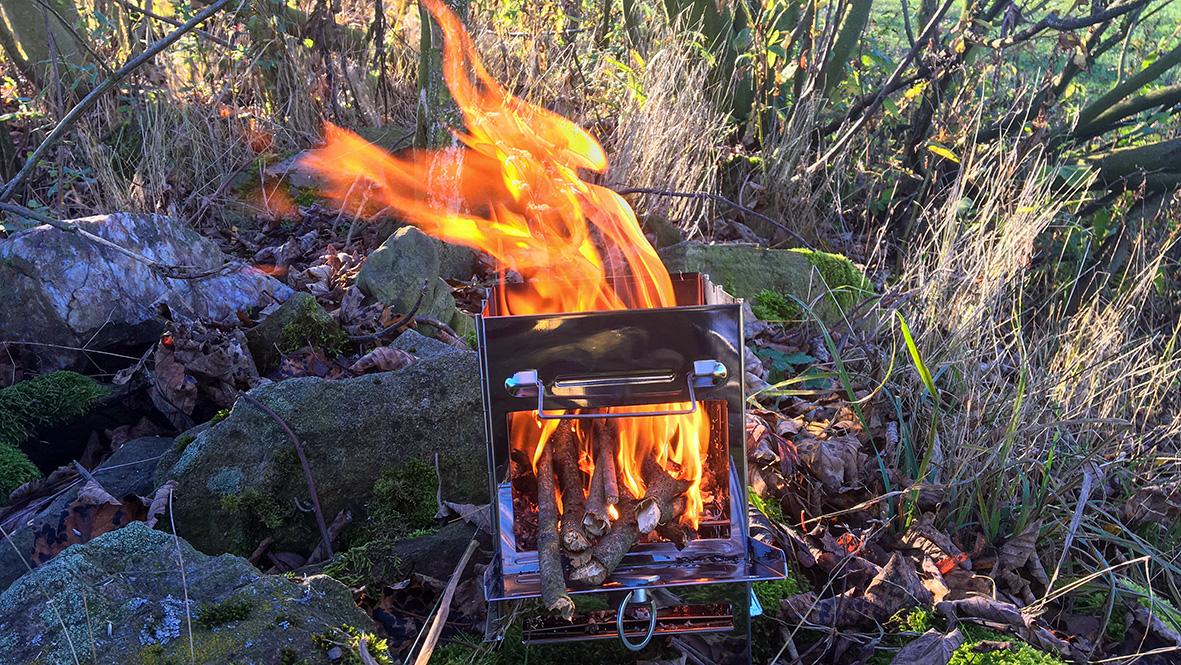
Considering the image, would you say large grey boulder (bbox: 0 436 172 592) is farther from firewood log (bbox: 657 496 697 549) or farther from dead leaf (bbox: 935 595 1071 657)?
dead leaf (bbox: 935 595 1071 657)

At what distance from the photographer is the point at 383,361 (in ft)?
10.2

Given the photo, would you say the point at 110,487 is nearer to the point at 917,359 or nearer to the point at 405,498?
the point at 405,498

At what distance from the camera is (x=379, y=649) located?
1756 millimetres

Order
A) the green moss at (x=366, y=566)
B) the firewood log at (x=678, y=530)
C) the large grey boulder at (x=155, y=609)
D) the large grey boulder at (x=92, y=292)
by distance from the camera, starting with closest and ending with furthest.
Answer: the large grey boulder at (x=155, y=609), the firewood log at (x=678, y=530), the green moss at (x=366, y=566), the large grey boulder at (x=92, y=292)

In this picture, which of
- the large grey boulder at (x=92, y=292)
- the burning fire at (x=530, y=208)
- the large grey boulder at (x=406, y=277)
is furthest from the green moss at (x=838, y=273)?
the large grey boulder at (x=92, y=292)

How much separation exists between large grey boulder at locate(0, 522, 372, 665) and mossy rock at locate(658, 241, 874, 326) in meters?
2.81

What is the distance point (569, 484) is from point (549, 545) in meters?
0.24

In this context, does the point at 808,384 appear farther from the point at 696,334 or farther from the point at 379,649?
the point at 379,649

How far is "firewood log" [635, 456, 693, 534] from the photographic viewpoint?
1.83m

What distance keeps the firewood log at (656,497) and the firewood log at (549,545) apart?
215 mm

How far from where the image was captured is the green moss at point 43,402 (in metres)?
2.94

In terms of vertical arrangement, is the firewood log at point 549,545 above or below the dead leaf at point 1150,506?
above

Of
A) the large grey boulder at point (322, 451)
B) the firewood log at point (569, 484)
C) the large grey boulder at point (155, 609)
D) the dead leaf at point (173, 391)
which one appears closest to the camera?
the large grey boulder at point (155, 609)

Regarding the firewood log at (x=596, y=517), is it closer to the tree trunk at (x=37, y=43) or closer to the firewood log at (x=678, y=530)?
the firewood log at (x=678, y=530)
